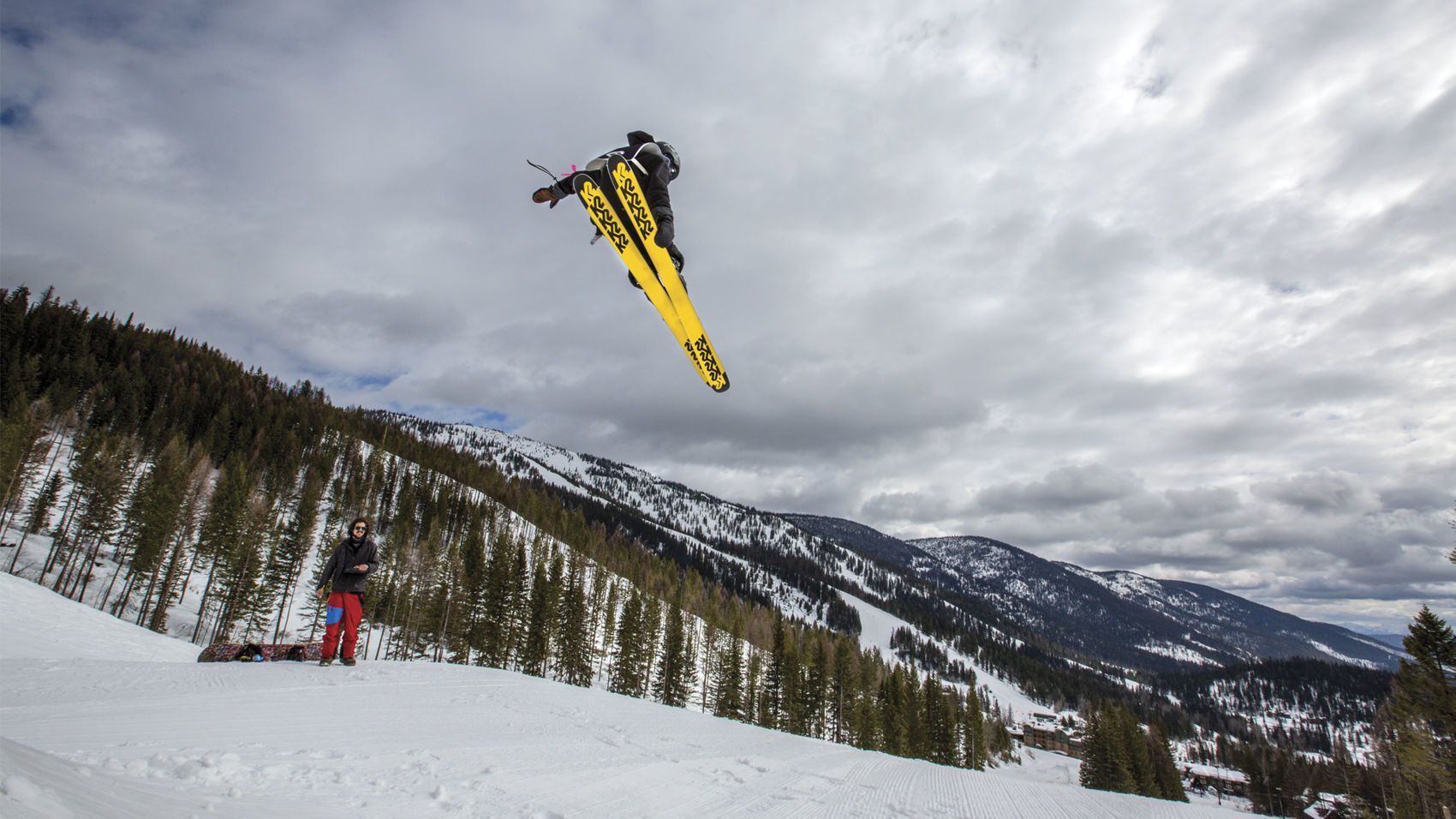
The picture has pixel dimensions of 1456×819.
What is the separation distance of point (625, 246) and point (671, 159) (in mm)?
1646

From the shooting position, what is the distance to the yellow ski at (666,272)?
9.37 meters

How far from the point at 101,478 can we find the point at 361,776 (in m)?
58.2

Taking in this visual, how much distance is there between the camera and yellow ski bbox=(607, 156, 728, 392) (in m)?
9.37

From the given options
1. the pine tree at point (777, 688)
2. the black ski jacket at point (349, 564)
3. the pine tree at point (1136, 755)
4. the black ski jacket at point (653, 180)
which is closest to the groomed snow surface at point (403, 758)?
the black ski jacket at point (349, 564)

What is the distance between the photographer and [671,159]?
9852 millimetres

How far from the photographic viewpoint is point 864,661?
211 ft

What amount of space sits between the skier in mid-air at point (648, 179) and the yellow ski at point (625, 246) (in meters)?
0.20

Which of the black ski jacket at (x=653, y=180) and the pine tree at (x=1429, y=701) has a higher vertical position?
the black ski jacket at (x=653, y=180)

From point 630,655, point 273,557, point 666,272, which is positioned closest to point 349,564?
point 666,272

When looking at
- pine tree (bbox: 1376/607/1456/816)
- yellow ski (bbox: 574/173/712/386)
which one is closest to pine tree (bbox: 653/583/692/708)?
pine tree (bbox: 1376/607/1456/816)

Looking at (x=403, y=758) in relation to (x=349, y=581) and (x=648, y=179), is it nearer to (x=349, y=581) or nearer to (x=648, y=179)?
(x=349, y=581)

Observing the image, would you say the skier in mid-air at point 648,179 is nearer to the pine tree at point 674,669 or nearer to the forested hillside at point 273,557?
the forested hillside at point 273,557

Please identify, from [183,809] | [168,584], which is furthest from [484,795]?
[168,584]

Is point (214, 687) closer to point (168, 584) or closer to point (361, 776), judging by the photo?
point (361, 776)
